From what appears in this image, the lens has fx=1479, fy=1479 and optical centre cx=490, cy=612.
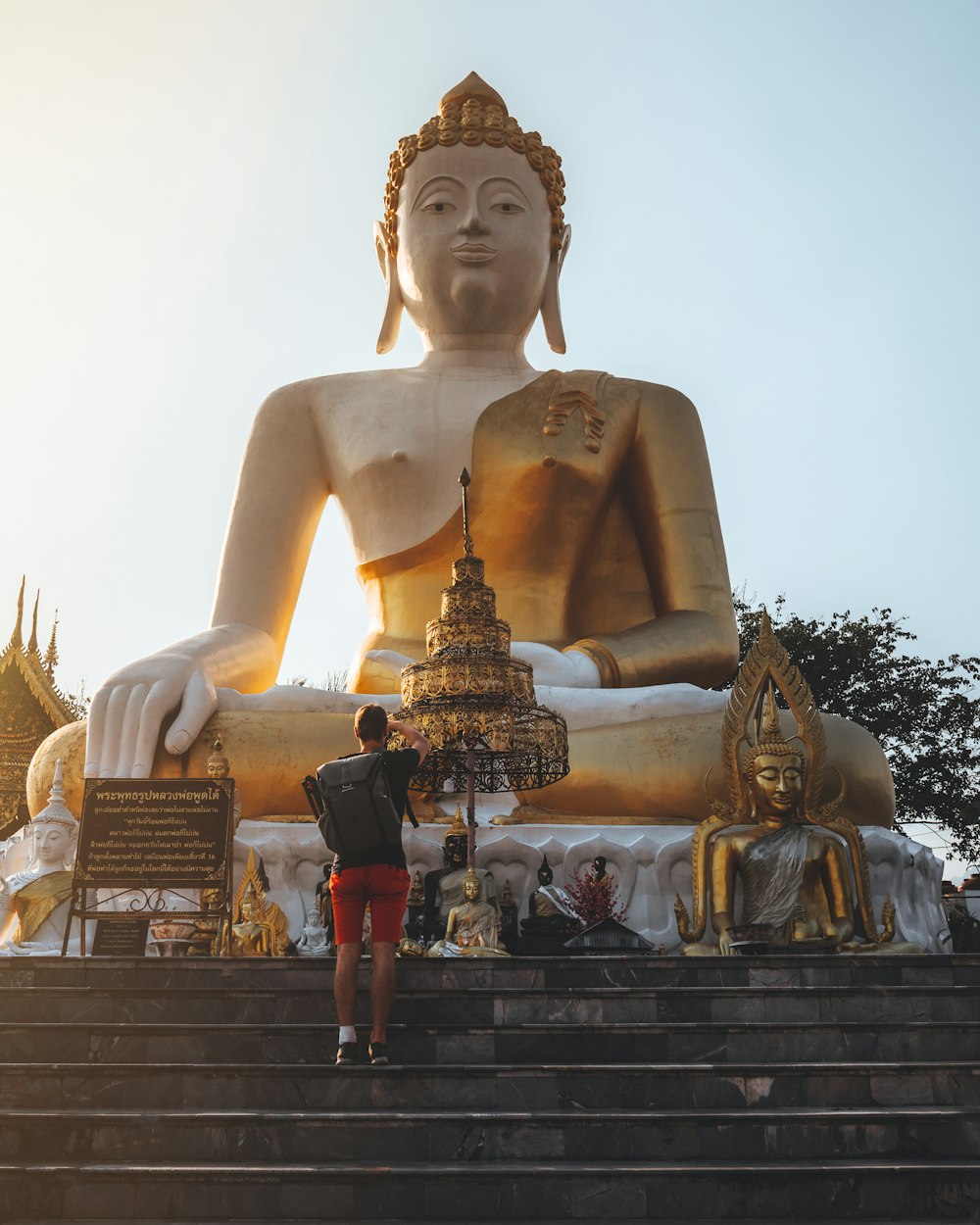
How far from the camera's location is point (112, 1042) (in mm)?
5035

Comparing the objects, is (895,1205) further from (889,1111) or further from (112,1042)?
(112,1042)

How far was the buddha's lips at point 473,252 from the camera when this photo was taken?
11.4m

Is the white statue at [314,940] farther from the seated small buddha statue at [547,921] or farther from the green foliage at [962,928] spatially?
the green foliage at [962,928]

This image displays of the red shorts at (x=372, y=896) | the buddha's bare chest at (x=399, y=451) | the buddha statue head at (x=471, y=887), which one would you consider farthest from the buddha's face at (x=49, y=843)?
the red shorts at (x=372, y=896)

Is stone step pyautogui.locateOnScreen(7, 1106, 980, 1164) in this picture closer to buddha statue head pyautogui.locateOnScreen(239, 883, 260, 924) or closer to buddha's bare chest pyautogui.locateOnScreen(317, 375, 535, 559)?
buddha statue head pyautogui.locateOnScreen(239, 883, 260, 924)

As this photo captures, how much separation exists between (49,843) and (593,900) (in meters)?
3.11

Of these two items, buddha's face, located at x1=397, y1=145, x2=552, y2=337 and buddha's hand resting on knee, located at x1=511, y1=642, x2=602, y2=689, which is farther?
buddha's face, located at x1=397, y1=145, x2=552, y2=337

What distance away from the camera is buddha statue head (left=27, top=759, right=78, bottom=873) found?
8.43 metres

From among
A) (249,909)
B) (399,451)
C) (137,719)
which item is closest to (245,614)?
(399,451)

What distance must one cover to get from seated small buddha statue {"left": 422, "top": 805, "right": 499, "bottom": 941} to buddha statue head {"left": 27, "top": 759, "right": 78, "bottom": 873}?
2.12 meters

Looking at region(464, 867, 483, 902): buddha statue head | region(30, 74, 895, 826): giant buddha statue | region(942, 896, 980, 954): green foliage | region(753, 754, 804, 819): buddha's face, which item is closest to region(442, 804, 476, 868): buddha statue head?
region(464, 867, 483, 902): buddha statue head

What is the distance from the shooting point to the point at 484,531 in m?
10.7

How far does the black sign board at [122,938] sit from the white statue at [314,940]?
812mm

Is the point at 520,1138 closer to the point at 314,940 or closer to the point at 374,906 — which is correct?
the point at 374,906
